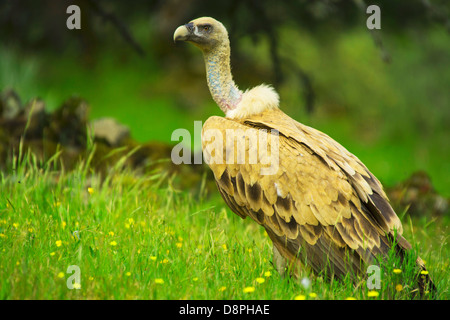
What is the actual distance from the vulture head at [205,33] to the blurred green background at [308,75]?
8.08m

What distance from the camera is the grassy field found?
13.5ft

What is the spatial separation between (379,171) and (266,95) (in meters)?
8.28

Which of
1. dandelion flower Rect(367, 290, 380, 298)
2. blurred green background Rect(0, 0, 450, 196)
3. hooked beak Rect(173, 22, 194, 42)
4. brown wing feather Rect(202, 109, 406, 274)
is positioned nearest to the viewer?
dandelion flower Rect(367, 290, 380, 298)

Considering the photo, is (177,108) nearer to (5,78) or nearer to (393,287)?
(5,78)

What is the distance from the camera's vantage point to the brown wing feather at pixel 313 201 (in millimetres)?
4445

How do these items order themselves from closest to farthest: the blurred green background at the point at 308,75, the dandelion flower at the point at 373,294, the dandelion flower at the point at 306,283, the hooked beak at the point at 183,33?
the dandelion flower at the point at 373,294 → the dandelion flower at the point at 306,283 → the hooked beak at the point at 183,33 → the blurred green background at the point at 308,75

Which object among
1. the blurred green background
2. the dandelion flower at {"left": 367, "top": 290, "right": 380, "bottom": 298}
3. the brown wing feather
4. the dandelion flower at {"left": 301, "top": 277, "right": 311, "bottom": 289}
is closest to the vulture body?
the brown wing feather

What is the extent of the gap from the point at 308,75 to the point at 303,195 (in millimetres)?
9998

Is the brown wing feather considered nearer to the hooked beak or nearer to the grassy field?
the grassy field

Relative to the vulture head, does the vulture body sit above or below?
below

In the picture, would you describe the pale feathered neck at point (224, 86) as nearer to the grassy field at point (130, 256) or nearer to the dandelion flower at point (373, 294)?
the grassy field at point (130, 256)

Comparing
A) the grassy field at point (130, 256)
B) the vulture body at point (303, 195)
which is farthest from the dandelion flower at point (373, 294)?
the vulture body at point (303, 195)

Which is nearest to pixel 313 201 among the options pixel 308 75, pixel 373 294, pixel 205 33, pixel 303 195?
pixel 303 195

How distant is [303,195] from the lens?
4.53 meters
